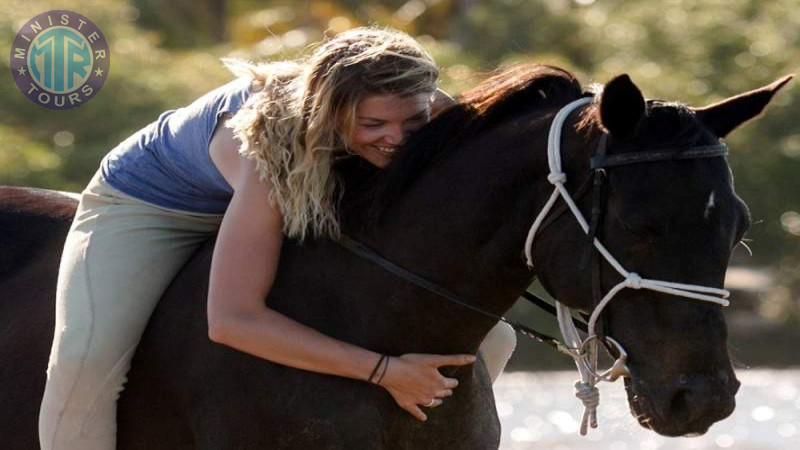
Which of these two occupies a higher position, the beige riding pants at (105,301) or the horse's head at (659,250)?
the horse's head at (659,250)

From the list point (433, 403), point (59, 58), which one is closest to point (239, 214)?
point (433, 403)

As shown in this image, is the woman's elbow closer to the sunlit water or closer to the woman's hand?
the woman's hand

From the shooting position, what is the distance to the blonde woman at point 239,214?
13.1 ft

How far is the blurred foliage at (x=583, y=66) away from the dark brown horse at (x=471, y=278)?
9391 millimetres

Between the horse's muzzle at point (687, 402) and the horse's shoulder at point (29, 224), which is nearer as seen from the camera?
the horse's muzzle at point (687, 402)

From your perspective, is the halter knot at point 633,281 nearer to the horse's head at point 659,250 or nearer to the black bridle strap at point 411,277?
the horse's head at point 659,250

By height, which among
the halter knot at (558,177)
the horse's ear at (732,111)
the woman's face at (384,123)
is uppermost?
the horse's ear at (732,111)

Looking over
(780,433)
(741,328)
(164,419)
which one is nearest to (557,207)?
(164,419)

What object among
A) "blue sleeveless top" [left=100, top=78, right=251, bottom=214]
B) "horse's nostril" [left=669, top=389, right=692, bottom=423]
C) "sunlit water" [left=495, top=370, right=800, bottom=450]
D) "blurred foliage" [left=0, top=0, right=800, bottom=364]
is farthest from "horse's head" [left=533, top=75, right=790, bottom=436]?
"blurred foliage" [left=0, top=0, right=800, bottom=364]

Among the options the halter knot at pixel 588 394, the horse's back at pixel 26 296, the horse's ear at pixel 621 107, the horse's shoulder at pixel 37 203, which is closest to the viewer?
the horse's ear at pixel 621 107

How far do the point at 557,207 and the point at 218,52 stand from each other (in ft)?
56.4

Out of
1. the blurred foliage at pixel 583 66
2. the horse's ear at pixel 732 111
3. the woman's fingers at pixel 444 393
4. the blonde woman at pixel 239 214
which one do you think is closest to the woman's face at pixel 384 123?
the blonde woman at pixel 239 214

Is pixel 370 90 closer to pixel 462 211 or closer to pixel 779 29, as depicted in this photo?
pixel 462 211

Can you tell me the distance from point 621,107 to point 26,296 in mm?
2135
